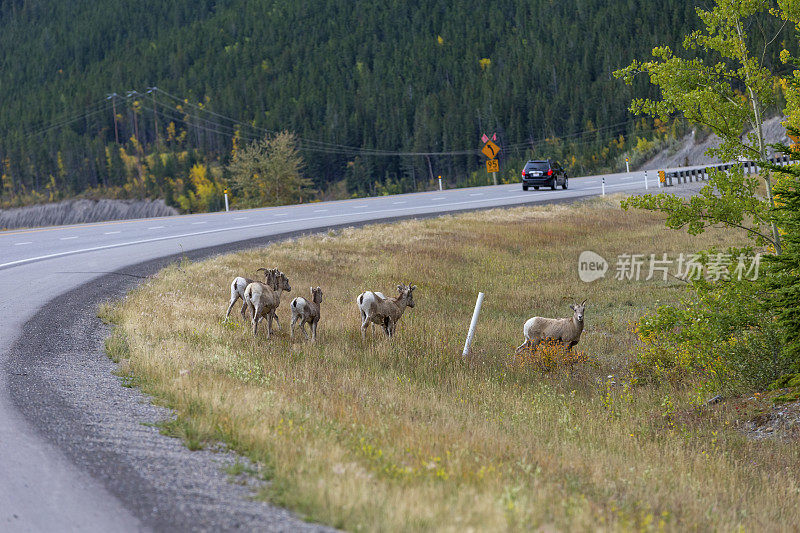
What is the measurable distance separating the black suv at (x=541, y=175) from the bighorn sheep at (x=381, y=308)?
113 feet

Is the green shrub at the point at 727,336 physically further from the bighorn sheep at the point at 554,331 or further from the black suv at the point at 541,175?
the black suv at the point at 541,175

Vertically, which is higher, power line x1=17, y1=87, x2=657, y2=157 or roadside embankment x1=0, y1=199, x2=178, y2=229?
power line x1=17, y1=87, x2=657, y2=157

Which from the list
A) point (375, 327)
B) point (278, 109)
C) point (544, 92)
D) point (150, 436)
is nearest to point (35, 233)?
point (375, 327)

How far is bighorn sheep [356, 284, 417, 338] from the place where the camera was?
1167 centimetres

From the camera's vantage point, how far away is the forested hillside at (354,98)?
378 feet

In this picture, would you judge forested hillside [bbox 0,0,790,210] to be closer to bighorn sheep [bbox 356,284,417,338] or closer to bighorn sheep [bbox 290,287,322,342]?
bighorn sheep [bbox 356,284,417,338]

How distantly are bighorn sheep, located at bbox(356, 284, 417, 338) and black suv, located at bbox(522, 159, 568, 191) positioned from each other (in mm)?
34337

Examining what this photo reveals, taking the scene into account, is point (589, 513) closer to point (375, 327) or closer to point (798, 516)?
point (798, 516)

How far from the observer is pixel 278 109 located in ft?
452

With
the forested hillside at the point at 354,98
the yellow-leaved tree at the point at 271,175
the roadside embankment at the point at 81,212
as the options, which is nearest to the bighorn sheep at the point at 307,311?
the yellow-leaved tree at the point at 271,175

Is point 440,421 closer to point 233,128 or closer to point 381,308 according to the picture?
point 381,308

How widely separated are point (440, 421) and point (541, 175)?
3920 cm

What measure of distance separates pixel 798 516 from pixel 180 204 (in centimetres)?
10526

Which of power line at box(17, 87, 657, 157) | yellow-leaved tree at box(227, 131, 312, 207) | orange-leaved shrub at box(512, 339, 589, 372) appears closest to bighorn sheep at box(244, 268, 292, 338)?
orange-leaved shrub at box(512, 339, 589, 372)
